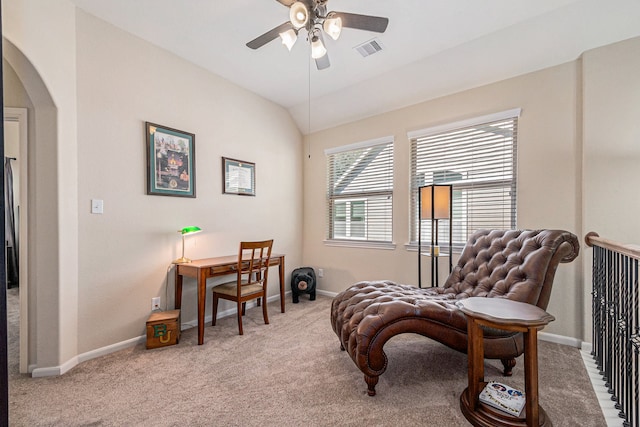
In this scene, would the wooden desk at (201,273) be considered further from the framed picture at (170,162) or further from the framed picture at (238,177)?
the framed picture at (238,177)

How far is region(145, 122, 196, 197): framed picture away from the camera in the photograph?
2723 mm

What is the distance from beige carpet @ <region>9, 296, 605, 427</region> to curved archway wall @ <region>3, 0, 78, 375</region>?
28 centimetres

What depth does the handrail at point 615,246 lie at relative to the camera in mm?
1458

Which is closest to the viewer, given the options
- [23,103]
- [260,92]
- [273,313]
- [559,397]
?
[559,397]

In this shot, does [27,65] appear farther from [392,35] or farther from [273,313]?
[273,313]

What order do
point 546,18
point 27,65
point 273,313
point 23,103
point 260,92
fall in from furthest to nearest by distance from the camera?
1. point 260,92
2. point 273,313
3. point 546,18
4. point 23,103
5. point 27,65

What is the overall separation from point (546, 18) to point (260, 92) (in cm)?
296

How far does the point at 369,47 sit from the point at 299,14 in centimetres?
118

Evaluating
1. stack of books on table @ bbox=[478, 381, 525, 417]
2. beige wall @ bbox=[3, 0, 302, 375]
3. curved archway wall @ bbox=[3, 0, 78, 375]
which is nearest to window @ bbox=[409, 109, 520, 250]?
stack of books on table @ bbox=[478, 381, 525, 417]

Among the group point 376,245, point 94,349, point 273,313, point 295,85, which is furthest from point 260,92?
point 94,349

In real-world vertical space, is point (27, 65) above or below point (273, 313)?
above

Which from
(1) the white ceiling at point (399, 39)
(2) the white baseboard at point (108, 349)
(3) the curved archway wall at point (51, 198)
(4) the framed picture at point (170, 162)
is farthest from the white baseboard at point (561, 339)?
(3) the curved archway wall at point (51, 198)

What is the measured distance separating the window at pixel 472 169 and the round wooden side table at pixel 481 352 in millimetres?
1507

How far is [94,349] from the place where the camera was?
2.36 meters
